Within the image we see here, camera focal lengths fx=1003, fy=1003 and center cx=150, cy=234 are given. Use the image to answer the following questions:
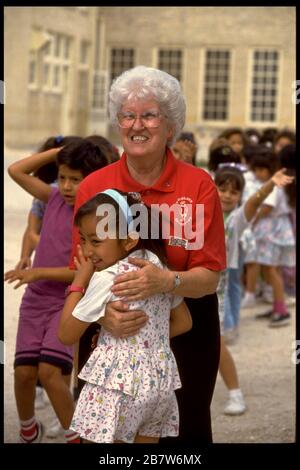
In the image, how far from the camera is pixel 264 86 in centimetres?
3575

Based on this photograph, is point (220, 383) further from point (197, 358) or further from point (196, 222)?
point (196, 222)

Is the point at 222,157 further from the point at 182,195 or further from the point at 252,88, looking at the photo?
the point at 252,88

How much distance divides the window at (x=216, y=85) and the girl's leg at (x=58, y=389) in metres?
31.7

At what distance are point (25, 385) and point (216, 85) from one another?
31906mm

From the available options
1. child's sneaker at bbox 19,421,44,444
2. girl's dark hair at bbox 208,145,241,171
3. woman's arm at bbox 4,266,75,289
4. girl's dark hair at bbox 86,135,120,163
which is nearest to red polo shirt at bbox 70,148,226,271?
woman's arm at bbox 4,266,75,289

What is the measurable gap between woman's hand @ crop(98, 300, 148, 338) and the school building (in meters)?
29.3

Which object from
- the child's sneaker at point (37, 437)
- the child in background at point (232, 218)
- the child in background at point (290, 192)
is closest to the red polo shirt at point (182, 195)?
the child's sneaker at point (37, 437)

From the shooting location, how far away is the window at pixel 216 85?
3591 centimetres

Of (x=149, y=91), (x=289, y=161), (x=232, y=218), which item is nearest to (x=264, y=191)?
(x=232, y=218)

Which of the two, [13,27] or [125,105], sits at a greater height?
[13,27]

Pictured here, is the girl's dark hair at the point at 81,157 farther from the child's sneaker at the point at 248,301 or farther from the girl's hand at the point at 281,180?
the child's sneaker at the point at 248,301

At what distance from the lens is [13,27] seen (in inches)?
1162

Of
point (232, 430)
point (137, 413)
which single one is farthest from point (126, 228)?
point (232, 430)
